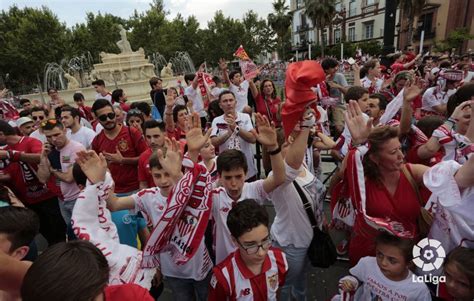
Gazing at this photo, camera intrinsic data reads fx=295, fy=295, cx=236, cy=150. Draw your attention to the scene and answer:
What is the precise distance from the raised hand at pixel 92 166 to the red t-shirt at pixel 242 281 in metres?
0.97

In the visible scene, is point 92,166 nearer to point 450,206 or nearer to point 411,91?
point 450,206

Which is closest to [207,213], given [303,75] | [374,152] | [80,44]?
[303,75]

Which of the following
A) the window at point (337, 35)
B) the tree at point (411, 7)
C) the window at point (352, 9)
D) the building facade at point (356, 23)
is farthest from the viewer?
the window at point (337, 35)

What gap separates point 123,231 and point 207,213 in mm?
1096

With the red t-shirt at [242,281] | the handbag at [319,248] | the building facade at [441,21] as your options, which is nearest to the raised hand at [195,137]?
the red t-shirt at [242,281]

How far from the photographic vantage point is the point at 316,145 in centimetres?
327

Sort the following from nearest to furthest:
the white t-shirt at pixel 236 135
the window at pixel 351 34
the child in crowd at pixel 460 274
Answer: the child in crowd at pixel 460 274, the white t-shirt at pixel 236 135, the window at pixel 351 34

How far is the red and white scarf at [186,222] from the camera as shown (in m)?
1.87

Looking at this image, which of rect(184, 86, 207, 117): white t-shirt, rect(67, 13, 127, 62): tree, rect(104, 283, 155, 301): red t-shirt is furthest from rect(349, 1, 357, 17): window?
rect(104, 283, 155, 301): red t-shirt

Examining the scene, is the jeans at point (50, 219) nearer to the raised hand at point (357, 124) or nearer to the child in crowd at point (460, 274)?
the raised hand at point (357, 124)

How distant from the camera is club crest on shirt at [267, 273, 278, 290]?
1.91 m

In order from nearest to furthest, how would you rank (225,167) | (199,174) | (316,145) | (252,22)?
1. (199,174)
2. (225,167)
3. (316,145)
4. (252,22)

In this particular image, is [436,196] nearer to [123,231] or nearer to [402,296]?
[402,296]

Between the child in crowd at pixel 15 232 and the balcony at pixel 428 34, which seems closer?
the child in crowd at pixel 15 232
